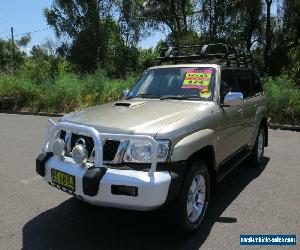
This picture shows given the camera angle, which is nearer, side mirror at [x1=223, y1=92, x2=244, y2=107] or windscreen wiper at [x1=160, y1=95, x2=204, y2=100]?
side mirror at [x1=223, y1=92, x2=244, y2=107]

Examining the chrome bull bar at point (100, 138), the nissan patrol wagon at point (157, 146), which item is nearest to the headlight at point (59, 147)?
the nissan patrol wagon at point (157, 146)

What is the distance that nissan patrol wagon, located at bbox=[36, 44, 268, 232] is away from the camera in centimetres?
356

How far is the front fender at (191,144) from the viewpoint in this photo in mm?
3732

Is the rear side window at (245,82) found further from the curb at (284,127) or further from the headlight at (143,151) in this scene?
the curb at (284,127)

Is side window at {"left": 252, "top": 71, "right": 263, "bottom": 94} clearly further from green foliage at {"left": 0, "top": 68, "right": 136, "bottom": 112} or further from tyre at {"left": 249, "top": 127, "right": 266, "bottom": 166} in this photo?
green foliage at {"left": 0, "top": 68, "right": 136, "bottom": 112}

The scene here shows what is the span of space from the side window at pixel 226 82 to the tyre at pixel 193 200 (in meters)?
→ 1.24

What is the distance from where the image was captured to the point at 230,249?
3881mm

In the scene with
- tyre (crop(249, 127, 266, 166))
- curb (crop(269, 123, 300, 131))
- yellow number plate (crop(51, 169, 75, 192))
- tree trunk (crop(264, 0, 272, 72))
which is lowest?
curb (crop(269, 123, 300, 131))

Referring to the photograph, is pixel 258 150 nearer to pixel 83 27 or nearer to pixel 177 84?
pixel 177 84

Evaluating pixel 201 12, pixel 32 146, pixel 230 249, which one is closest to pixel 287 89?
pixel 32 146

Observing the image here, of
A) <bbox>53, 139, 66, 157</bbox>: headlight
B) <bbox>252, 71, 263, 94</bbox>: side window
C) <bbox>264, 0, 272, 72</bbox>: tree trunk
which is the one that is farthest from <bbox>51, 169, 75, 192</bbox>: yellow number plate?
<bbox>264, 0, 272, 72</bbox>: tree trunk

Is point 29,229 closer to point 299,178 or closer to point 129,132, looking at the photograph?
point 129,132

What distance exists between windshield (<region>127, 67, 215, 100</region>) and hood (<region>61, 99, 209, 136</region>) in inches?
8.7

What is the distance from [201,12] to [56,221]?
965 inches
